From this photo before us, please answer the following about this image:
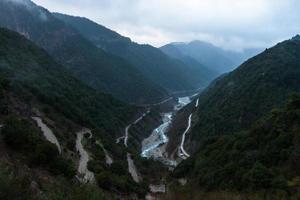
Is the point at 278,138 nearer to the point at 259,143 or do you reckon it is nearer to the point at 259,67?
the point at 259,143

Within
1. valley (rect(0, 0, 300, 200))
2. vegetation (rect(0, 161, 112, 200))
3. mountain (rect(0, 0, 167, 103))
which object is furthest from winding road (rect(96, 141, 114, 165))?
mountain (rect(0, 0, 167, 103))

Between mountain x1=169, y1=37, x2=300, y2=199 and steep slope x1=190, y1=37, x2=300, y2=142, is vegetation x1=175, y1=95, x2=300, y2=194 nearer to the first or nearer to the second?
mountain x1=169, y1=37, x2=300, y2=199

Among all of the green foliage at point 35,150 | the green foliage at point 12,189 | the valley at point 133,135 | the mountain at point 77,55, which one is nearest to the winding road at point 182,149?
the valley at point 133,135

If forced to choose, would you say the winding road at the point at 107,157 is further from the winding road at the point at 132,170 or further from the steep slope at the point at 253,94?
the steep slope at the point at 253,94

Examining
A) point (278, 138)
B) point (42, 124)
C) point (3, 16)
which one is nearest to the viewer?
point (278, 138)

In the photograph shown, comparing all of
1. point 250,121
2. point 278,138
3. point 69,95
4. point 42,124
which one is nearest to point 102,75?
point 69,95

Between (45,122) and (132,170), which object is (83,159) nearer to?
(45,122)
